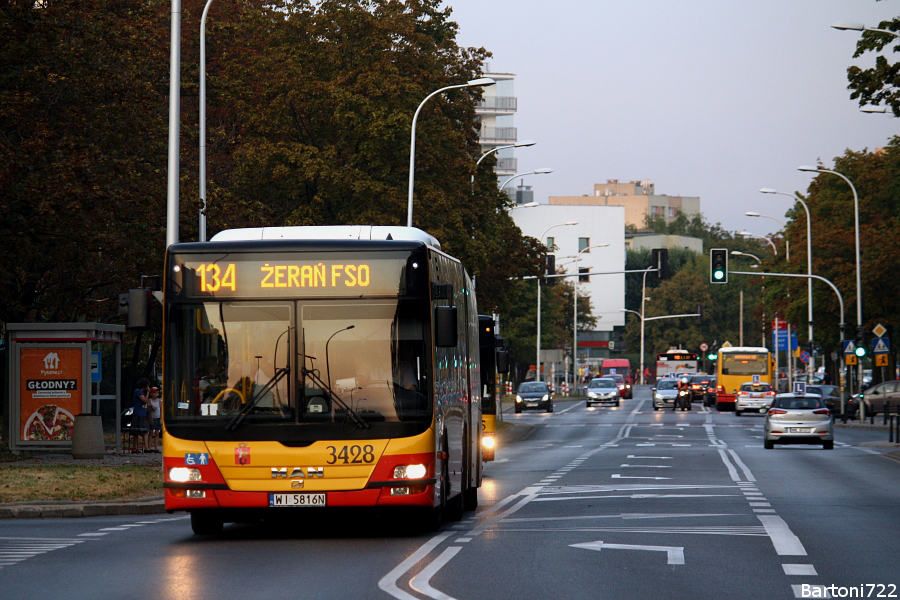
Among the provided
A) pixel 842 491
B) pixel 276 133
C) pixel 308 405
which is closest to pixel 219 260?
pixel 308 405

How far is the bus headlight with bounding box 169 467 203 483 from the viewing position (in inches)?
573

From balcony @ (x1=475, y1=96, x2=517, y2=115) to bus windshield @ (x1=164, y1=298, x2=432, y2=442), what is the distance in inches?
4612

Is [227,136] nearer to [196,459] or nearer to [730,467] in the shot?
[730,467]

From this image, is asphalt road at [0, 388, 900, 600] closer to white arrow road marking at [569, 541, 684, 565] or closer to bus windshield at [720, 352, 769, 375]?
white arrow road marking at [569, 541, 684, 565]

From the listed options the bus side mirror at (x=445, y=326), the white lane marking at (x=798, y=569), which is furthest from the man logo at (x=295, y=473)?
the white lane marking at (x=798, y=569)

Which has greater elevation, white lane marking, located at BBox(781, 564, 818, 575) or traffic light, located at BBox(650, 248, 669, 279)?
traffic light, located at BBox(650, 248, 669, 279)

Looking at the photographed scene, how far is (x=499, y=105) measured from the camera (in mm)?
133000

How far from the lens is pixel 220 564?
41.8ft

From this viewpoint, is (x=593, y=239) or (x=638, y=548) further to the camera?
→ (x=593, y=239)

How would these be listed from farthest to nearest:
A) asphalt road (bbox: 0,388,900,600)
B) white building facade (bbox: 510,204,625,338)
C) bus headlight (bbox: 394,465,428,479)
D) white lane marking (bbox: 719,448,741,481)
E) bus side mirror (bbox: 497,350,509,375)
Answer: white building facade (bbox: 510,204,625,338)
white lane marking (bbox: 719,448,741,481)
bus side mirror (bbox: 497,350,509,375)
bus headlight (bbox: 394,465,428,479)
asphalt road (bbox: 0,388,900,600)

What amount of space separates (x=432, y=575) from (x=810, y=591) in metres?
2.83

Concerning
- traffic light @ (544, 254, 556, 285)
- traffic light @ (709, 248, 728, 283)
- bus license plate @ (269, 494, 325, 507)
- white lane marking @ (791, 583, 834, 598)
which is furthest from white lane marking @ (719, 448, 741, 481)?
traffic light @ (544, 254, 556, 285)

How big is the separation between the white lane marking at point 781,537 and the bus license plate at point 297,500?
167 inches

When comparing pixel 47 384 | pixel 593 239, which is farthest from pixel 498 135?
pixel 47 384
